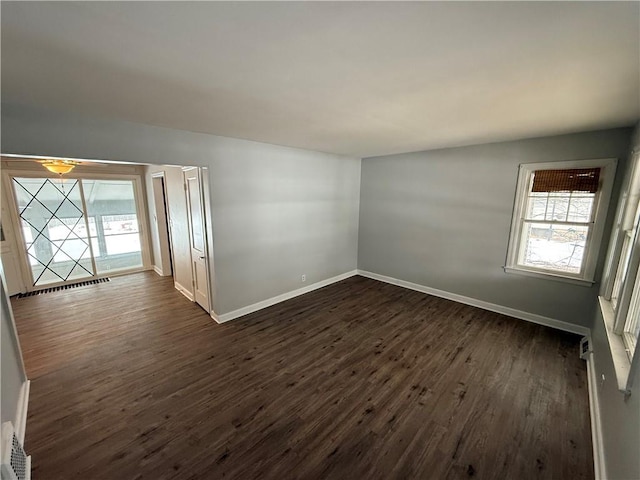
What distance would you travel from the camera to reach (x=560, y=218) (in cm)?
335

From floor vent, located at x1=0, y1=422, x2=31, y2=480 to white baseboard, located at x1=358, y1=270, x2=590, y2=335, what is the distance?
4.84m

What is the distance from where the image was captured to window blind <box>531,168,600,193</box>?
10.0ft

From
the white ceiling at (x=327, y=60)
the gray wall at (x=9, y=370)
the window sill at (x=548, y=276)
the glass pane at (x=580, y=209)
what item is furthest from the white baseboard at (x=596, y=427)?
the gray wall at (x=9, y=370)

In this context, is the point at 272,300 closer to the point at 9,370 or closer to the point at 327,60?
the point at 9,370

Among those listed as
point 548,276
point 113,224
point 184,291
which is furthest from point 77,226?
point 548,276

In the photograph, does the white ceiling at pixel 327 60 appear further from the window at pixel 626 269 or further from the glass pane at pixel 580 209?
the glass pane at pixel 580 209

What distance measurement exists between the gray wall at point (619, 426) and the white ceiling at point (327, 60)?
1.67 meters

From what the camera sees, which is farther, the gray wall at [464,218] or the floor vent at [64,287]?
the floor vent at [64,287]

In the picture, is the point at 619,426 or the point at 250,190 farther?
the point at 250,190

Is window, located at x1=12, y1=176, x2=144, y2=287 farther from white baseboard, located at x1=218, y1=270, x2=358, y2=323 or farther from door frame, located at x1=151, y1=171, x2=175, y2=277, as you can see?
white baseboard, located at x1=218, y1=270, x2=358, y2=323

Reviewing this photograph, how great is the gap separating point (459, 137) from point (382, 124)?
133 centimetres

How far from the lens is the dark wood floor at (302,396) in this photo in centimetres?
175

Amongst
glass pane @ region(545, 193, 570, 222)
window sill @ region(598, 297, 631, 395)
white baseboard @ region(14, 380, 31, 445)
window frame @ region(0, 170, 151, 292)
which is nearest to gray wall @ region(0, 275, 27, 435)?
white baseboard @ region(14, 380, 31, 445)

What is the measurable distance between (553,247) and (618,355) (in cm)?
213
